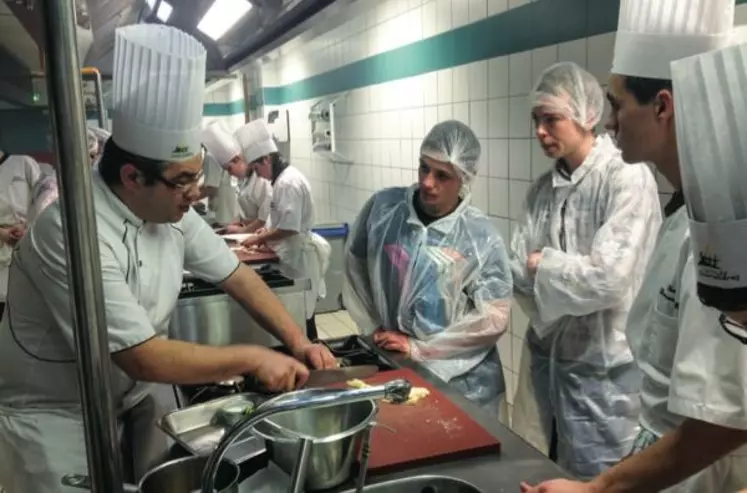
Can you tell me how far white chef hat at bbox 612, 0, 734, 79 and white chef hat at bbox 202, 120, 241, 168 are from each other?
13.4 feet

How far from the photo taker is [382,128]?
473 cm

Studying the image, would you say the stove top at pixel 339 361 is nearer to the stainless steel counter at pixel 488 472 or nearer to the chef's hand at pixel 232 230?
the stainless steel counter at pixel 488 472

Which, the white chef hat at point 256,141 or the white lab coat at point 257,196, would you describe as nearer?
the white chef hat at point 256,141

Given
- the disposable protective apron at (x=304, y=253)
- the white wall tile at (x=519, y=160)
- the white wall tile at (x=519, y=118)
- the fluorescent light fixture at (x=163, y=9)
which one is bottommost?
the disposable protective apron at (x=304, y=253)

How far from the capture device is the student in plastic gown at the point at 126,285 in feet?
4.48

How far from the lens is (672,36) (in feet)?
4.14

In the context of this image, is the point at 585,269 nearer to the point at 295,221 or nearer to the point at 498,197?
the point at 498,197

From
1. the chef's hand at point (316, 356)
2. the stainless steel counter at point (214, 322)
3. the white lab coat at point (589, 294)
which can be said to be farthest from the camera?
the stainless steel counter at point (214, 322)

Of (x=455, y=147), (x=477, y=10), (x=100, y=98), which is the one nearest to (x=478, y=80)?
(x=477, y=10)

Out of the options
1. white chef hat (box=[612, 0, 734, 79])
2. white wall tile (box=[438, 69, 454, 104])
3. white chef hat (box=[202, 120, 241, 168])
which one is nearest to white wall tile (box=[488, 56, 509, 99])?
white wall tile (box=[438, 69, 454, 104])

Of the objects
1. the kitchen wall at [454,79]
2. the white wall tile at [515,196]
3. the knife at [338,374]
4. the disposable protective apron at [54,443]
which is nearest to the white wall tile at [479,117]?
the kitchen wall at [454,79]

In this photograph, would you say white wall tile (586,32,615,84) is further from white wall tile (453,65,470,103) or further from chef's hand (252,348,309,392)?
chef's hand (252,348,309,392)

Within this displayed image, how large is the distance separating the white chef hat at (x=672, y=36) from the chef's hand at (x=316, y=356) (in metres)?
0.97

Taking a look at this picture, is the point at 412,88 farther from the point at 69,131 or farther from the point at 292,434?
the point at 69,131
